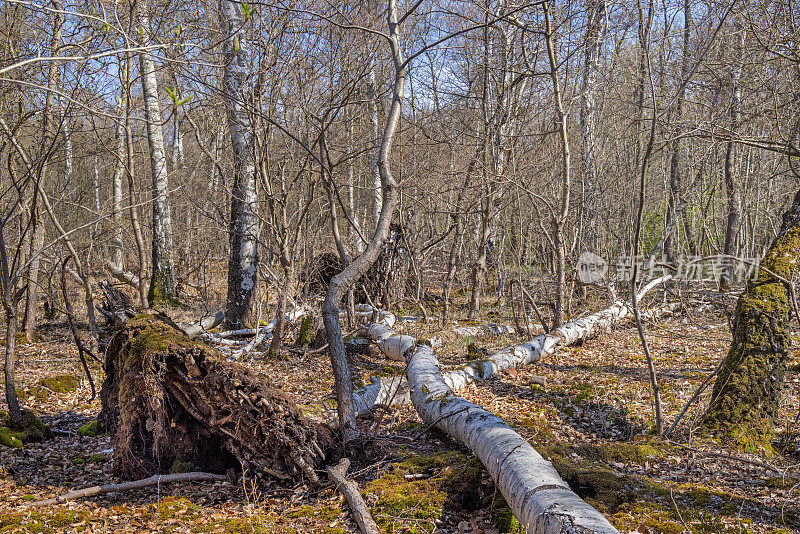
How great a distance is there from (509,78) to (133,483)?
1035 centimetres

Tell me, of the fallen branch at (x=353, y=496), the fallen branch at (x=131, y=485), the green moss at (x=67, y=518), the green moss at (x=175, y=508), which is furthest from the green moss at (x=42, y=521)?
the fallen branch at (x=353, y=496)

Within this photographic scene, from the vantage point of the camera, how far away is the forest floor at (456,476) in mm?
3061

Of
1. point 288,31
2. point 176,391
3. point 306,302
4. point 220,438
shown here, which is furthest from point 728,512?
point 288,31

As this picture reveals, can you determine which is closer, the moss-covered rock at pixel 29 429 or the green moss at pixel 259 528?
the green moss at pixel 259 528

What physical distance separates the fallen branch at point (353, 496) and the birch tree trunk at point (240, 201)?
15.3 ft

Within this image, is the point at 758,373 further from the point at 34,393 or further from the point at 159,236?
the point at 159,236

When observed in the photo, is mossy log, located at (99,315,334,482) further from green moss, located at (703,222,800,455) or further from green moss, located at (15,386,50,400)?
green moss, located at (703,222,800,455)

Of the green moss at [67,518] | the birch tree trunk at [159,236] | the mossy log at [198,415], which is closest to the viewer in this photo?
the green moss at [67,518]

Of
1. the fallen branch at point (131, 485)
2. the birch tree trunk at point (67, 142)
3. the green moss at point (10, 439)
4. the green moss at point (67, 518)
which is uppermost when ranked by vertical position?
the birch tree trunk at point (67, 142)

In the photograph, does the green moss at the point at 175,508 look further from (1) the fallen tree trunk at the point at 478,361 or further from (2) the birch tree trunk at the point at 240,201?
(2) the birch tree trunk at the point at 240,201

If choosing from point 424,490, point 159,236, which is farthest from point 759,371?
point 159,236

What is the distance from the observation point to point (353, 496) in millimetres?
3180

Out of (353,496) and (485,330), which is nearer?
(353,496)

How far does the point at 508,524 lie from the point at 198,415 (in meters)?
2.11
